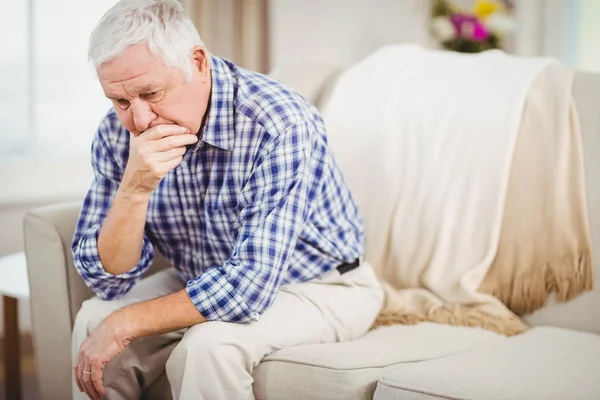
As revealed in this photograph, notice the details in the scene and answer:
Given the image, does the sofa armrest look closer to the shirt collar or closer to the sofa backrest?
the shirt collar

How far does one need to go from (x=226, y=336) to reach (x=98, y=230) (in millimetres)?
378

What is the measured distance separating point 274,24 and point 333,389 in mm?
1814

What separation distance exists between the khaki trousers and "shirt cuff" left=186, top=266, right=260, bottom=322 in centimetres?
2

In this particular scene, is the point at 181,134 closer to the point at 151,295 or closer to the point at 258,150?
the point at 258,150

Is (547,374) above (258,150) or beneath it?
beneath

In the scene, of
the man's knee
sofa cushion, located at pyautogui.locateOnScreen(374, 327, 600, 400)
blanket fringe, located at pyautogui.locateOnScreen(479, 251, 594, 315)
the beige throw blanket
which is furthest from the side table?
blanket fringe, located at pyautogui.locateOnScreen(479, 251, 594, 315)

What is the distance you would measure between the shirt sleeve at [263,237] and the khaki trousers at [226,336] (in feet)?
0.15

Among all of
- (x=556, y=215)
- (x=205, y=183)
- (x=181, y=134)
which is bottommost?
(x=556, y=215)

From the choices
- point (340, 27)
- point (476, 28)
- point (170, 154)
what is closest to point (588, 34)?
point (476, 28)

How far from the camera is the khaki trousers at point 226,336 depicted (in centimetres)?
143

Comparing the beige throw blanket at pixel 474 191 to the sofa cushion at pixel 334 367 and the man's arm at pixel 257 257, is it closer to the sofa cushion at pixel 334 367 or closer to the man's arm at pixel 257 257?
the sofa cushion at pixel 334 367

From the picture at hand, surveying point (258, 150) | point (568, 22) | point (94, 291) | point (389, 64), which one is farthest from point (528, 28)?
point (94, 291)

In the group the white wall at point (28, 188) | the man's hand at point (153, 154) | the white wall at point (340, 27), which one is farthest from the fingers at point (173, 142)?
the white wall at point (340, 27)

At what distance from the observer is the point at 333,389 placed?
4.88ft
